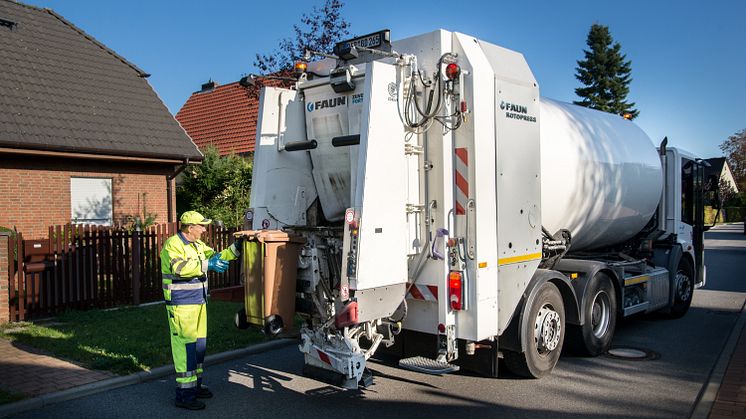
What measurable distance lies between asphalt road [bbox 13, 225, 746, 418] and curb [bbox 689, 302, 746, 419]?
0.09 m

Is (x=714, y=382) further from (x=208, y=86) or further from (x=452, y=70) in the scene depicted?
(x=208, y=86)

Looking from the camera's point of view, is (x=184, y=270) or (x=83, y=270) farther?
(x=83, y=270)

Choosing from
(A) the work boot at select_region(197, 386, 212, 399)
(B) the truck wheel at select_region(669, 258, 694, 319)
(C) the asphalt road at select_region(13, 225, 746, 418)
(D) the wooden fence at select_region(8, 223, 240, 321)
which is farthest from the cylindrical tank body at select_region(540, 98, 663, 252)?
(D) the wooden fence at select_region(8, 223, 240, 321)

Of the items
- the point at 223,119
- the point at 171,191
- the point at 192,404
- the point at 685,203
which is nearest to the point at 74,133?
the point at 171,191

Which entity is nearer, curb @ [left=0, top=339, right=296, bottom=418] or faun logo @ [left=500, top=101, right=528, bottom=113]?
curb @ [left=0, top=339, right=296, bottom=418]

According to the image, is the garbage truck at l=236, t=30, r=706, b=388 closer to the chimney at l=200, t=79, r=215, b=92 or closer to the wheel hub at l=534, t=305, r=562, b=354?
the wheel hub at l=534, t=305, r=562, b=354

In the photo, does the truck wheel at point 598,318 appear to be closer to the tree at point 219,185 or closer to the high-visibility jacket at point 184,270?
the high-visibility jacket at point 184,270

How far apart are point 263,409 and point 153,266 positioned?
5864 mm

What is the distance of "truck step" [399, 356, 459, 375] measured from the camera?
5312mm

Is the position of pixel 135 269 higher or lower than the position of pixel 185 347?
higher

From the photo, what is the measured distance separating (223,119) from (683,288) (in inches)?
684

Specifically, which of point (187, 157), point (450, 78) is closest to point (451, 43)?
point (450, 78)

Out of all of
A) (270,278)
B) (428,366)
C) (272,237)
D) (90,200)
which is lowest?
(428,366)

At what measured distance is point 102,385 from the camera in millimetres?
5961
